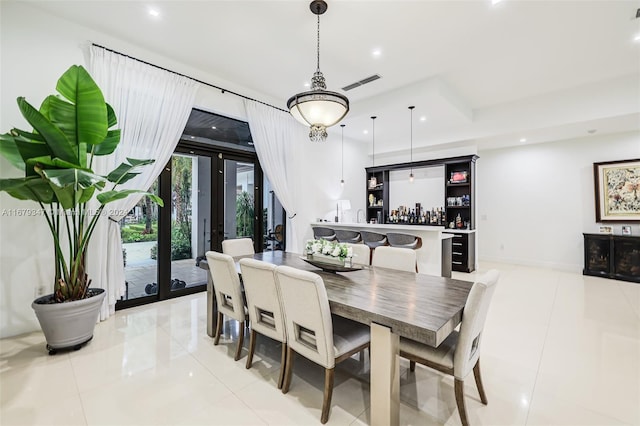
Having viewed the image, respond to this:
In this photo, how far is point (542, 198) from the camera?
6.36 metres

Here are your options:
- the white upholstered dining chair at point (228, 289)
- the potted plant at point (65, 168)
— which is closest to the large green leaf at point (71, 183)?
the potted plant at point (65, 168)

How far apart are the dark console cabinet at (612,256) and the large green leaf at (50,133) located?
8288 millimetres

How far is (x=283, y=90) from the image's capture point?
16.3ft

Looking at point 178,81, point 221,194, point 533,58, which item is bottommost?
point 221,194

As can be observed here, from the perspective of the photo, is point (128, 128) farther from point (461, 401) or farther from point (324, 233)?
point (461, 401)

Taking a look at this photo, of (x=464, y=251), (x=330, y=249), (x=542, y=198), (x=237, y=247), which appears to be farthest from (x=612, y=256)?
(x=237, y=247)

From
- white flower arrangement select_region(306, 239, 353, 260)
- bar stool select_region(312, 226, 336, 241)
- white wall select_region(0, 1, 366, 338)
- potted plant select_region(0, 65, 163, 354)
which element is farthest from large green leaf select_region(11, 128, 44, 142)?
bar stool select_region(312, 226, 336, 241)

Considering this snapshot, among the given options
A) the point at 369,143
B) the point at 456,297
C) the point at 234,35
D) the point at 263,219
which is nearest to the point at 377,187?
the point at 369,143

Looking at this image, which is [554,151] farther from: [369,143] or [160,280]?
[160,280]

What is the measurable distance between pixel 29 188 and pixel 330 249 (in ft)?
8.91

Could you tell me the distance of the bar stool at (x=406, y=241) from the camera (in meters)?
4.54

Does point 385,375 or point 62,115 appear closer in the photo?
point 385,375

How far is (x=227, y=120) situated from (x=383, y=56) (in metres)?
2.80

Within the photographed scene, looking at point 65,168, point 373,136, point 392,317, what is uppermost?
point 373,136
